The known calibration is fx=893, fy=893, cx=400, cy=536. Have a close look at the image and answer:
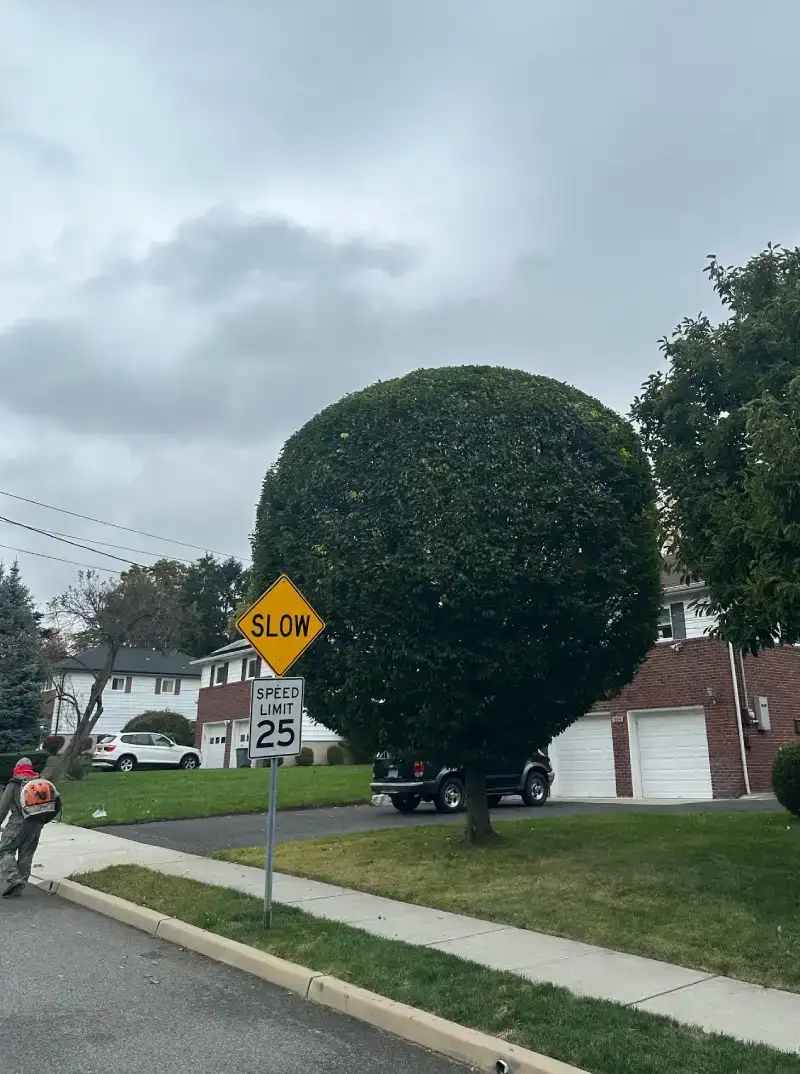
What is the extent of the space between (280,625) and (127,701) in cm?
4019

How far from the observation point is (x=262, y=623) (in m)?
8.02

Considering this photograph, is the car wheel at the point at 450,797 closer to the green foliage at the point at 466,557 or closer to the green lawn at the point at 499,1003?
the green foliage at the point at 466,557

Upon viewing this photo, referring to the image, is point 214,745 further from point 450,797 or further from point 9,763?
point 450,797

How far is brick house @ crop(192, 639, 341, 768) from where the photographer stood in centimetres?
3550

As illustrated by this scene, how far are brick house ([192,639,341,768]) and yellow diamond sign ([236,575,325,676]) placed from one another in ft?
86.4

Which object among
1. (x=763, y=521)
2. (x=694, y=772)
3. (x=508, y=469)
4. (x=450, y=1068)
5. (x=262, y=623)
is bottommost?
(x=450, y=1068)

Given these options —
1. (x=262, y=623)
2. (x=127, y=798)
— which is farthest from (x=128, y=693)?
(x=262, y=623)

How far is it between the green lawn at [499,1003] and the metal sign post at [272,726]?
19.1 inches

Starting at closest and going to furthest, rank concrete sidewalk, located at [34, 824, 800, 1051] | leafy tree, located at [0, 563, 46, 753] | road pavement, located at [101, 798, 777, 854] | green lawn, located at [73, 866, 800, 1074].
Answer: green lawn, located at [73, 866, 800, 1074] < concrete sidewalk, located at [34, 824, 800, 1051] < road pavement, located at [101, 798, 777, 854] < leafy tree, located at [0, 563, 46, 753]

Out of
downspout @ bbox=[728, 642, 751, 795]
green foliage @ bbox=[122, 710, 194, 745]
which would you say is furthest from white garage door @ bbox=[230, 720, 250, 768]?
downspout @ bbox=[728, 642, 751, 795]

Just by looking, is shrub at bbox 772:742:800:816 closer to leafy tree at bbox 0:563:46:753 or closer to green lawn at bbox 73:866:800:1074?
green lawn at bbox 73:866:800:1074

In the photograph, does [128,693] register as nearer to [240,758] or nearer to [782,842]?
[240,758]

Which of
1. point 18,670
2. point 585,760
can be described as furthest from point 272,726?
point 18,670

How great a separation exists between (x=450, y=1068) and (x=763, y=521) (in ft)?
14.4
